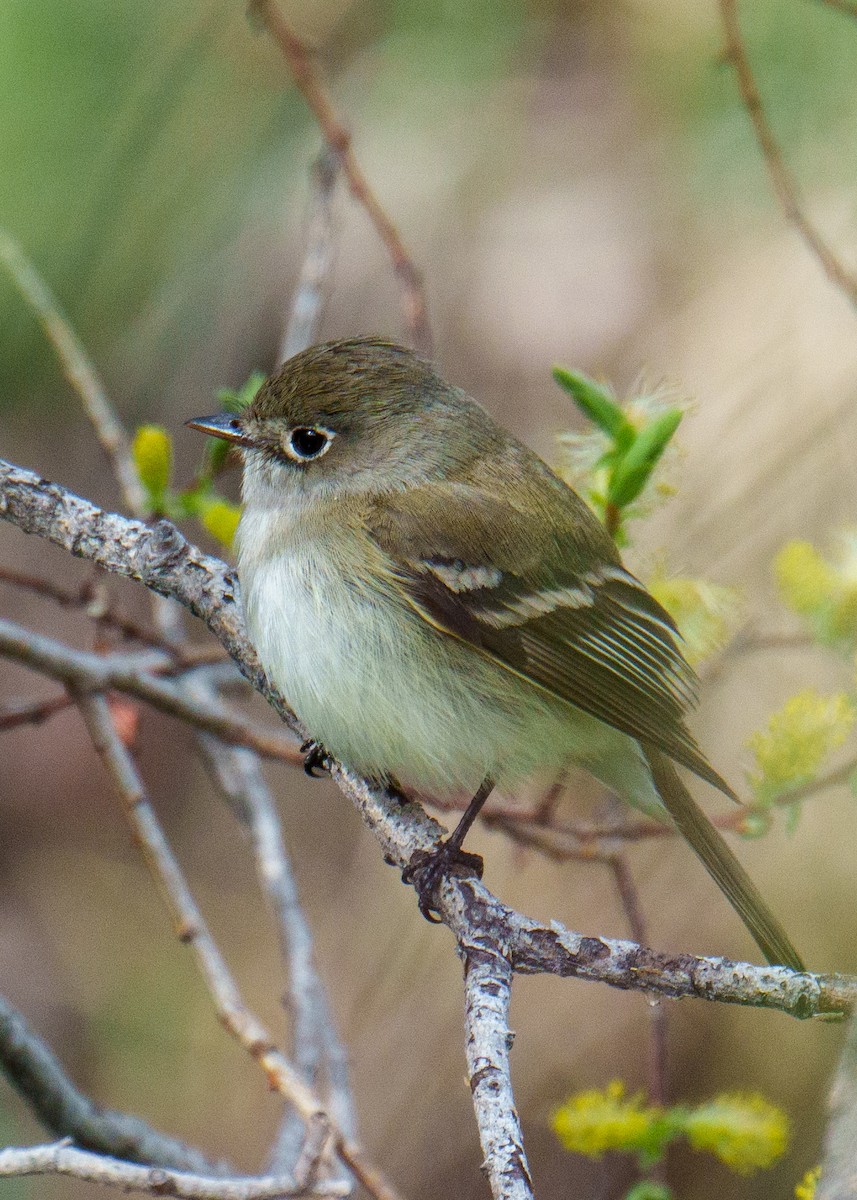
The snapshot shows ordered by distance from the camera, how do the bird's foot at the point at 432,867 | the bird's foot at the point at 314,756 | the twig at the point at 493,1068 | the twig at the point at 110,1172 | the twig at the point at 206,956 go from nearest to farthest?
the twig at the point at 493,1068 → the twig at the point at 110,1172 → the twig at the point at 206,956 → the bird's foot at the point at 432,867 → the bird's foot at the point at 314,756

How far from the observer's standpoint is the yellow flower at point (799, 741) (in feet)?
6.07

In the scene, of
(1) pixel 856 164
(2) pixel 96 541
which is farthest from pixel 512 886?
(1) pixel 856 164

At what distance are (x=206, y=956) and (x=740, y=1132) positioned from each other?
2.66ft

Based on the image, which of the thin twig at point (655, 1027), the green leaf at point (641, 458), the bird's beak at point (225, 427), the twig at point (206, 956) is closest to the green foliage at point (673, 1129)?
the thin twig at point (655, 1027)

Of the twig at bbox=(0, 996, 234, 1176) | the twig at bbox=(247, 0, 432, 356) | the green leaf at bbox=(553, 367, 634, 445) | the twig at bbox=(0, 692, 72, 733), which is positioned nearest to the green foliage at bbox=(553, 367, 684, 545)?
the green leaf at bbox=(553, 367, 634, 445)

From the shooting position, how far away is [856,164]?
11.5 feet

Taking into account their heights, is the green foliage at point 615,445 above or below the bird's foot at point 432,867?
above

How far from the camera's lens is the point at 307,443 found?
85.3 inches

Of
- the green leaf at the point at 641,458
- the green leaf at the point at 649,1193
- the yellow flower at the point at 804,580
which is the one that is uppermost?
the green leaf at the point at 641,458

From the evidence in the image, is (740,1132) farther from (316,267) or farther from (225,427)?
(316,267)

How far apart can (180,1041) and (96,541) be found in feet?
7.13

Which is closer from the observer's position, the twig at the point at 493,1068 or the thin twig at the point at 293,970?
the twig at the point at 493,1068

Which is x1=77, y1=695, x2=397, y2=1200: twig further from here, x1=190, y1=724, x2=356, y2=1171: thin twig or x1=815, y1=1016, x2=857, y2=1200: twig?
Answer: x1=815, y1=1016, x2=857, y2=1200: twig

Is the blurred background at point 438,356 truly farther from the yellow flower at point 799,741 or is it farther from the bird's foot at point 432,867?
the bird's foot at point 432,867
